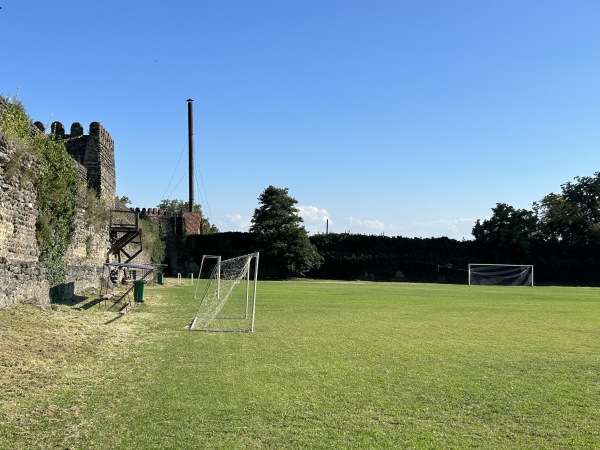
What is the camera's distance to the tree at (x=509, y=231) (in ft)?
151

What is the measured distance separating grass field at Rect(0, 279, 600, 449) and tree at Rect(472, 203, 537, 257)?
36751 mm

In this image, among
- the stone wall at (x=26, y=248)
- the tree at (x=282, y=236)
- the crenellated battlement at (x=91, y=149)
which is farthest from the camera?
the tree at (x=282, y=236)

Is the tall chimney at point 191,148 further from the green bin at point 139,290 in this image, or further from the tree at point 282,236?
the green bin at point 139,290

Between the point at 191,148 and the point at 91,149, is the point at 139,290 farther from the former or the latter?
the point at 191,148

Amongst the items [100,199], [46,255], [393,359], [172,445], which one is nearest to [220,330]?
[393,359]

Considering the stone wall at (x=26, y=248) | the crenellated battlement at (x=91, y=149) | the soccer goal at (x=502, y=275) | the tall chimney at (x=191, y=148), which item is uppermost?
the tall chimney at (x=191, y=148)

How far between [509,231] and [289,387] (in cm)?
4383

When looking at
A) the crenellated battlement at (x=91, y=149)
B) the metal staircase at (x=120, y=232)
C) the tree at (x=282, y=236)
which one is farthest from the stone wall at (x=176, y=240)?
the crenellated battlement at (x=91, y=149)

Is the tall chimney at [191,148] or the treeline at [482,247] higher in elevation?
the tall chimney at [191,148]

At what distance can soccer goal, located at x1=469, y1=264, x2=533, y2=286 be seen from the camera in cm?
4334

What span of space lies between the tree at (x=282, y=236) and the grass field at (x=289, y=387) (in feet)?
100

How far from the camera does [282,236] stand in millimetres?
42656

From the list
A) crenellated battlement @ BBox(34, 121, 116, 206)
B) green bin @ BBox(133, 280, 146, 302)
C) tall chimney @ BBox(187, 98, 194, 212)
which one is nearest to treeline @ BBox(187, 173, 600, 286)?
tall chimney @ BBox(187, 98, 194, 212)

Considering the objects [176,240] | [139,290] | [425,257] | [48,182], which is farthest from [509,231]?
[48,182]
